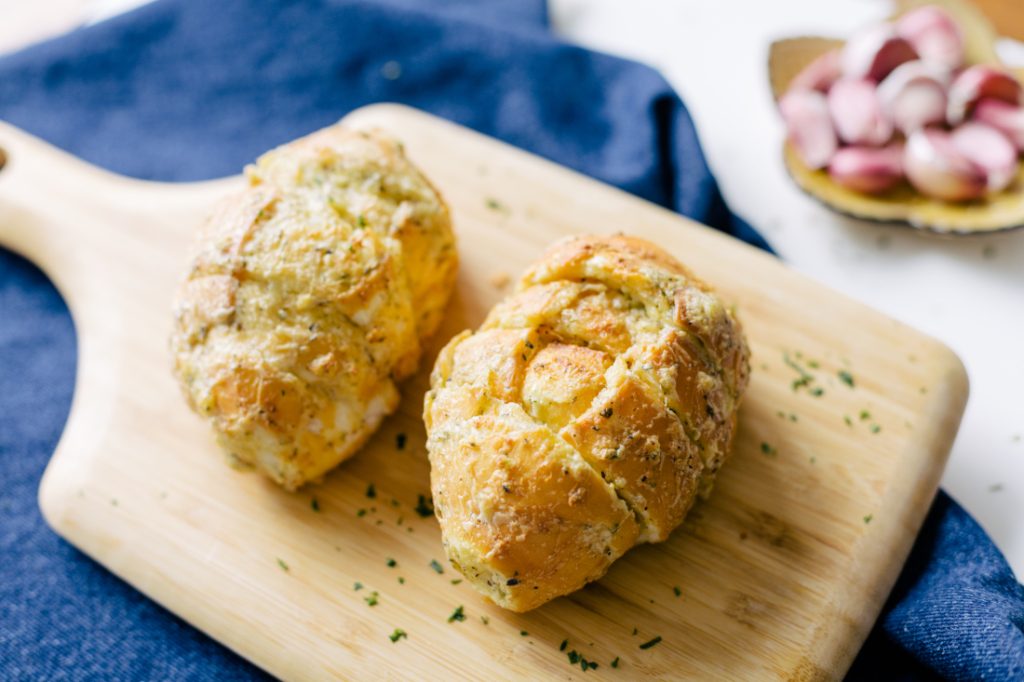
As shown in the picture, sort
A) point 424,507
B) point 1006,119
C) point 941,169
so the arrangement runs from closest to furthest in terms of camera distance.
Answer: point 424,507
point 941,169
point 1006,119

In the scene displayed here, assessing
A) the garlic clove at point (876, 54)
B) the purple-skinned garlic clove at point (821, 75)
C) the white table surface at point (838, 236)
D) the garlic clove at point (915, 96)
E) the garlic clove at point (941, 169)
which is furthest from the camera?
the purple-skinned garlic clove at point (821, 75)

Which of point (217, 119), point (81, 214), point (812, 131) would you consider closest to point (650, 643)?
point (812, 131)

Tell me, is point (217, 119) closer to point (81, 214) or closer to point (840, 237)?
point (81, 214)

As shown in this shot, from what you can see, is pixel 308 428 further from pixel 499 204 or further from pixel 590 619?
pixel 499 204

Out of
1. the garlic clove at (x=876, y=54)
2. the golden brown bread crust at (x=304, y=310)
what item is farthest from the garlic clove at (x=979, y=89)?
the golden brown bread crust at (x=304, y=310)

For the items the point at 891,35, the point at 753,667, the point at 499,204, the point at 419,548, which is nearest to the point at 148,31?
the point at 499,204

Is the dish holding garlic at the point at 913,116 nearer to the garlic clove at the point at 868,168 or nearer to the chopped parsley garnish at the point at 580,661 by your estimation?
the garlic clove at the point at 868,168

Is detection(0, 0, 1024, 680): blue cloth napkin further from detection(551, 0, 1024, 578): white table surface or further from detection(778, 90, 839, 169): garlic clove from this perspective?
detection(778, 90, 839, 169): garlic clove
